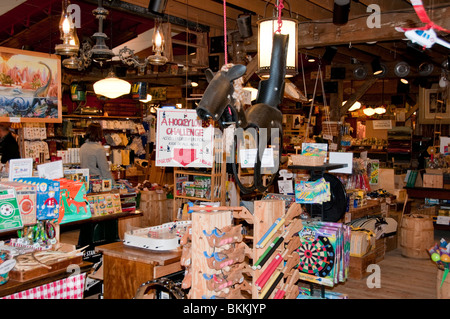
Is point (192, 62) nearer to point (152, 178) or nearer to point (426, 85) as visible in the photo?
point (152, 178)

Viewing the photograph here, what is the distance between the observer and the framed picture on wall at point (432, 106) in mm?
10523

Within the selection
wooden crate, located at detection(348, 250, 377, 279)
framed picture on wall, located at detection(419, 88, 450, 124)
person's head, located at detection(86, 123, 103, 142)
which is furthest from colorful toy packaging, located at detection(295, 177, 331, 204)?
framed picture on wall, located at detection(419, 88, 450, 124)

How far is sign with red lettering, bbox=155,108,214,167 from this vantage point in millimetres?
5473

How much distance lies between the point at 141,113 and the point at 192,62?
21.1 ft

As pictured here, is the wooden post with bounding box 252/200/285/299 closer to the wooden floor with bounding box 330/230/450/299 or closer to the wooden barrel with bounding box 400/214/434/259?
the wooden floor with bounding box 330/230/450/299

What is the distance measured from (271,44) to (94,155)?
12.9ft

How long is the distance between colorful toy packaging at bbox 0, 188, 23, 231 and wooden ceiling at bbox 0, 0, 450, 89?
2.64 m

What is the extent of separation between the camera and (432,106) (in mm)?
10664

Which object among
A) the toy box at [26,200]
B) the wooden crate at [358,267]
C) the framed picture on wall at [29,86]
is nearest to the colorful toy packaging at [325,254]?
the toy box at [26,200]

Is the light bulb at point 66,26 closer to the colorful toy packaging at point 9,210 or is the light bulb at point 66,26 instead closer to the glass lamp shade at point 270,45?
the colorful toy packaging at point 9,210

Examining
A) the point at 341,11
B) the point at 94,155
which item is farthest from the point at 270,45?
the point at 94,155

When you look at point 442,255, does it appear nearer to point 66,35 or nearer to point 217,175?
point 217,175
